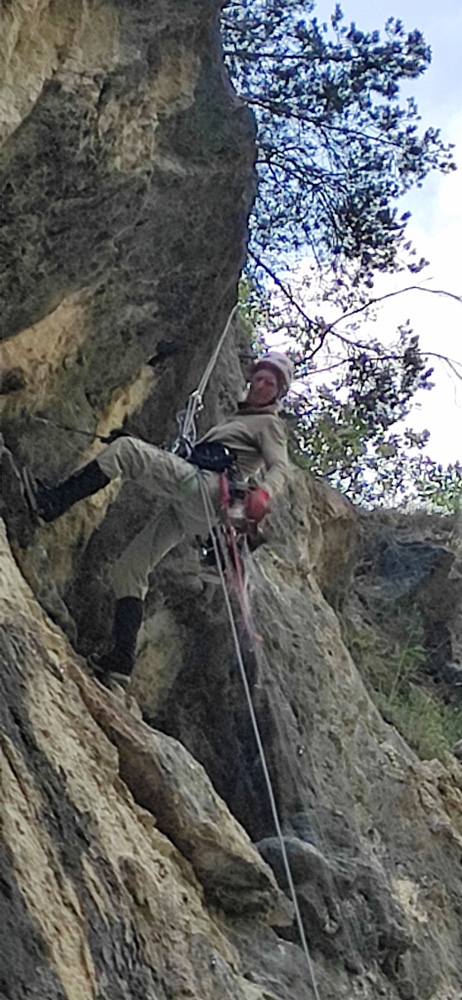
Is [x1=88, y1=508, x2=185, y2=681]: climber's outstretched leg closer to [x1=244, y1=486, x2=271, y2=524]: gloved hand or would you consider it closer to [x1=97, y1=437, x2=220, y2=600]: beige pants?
[x1=97, y1=437, x2=220, y2=600]: beige pants

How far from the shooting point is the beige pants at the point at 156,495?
21.3 ft

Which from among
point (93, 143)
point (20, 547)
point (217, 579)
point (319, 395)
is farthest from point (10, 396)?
point (319, 395)

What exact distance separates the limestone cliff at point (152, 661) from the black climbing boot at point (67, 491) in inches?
5.4

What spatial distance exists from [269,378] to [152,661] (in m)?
1.61

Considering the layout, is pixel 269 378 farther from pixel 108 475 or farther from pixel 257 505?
pixel 108 475

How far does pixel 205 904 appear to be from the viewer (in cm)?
570

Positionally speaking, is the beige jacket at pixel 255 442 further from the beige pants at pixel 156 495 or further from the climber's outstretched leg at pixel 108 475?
the climber's outstretched leg at pixel 108 475

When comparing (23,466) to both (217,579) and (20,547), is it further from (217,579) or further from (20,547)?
(217,579)

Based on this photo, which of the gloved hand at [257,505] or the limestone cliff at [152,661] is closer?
the limestone cliff at [152,661]

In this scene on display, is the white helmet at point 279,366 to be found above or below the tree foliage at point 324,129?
below

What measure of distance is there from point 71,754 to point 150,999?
91 centimetres

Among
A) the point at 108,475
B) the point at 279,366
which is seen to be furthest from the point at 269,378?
the point at 108,475

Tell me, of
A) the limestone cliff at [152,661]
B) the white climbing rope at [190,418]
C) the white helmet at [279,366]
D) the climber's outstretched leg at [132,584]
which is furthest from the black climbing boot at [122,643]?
the white helmet at [279,366]

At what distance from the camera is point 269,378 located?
287 inches
